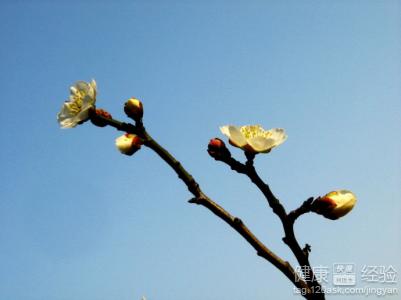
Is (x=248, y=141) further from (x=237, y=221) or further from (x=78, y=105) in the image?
(x=78, y=105)

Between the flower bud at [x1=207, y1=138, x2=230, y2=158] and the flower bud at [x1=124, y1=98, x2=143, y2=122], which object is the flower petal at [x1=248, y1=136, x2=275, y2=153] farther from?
the flower bud at [x1=124, y1=98, x2=143, y2=122]

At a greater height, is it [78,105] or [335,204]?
[78,105]

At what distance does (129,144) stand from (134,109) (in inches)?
4.8

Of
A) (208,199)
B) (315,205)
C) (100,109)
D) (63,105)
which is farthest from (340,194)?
(63,105)

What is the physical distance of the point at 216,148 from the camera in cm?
144

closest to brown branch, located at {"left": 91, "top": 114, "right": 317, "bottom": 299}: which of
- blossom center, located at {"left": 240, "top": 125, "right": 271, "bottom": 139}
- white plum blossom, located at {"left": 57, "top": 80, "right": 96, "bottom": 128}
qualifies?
white plum blossom, located at {"left": 57, "top": 80, "right": 96, "bottom": 128}

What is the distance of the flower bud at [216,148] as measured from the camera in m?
1.44

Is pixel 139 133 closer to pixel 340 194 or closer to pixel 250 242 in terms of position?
pixel 250 242

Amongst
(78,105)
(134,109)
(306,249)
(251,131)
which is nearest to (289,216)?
(306,249)

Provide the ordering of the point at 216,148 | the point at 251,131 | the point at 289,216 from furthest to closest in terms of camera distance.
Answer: the point at 251,131 < the point at 216,148 < the point at 289,216

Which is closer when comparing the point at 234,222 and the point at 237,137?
the point at 234,222

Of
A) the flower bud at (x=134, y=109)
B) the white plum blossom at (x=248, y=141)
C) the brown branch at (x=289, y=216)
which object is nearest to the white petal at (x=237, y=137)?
the white plum blossom at (x=248, y=141)

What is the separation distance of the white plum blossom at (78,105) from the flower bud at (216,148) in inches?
18.0

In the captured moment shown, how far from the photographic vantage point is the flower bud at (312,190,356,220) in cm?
139
